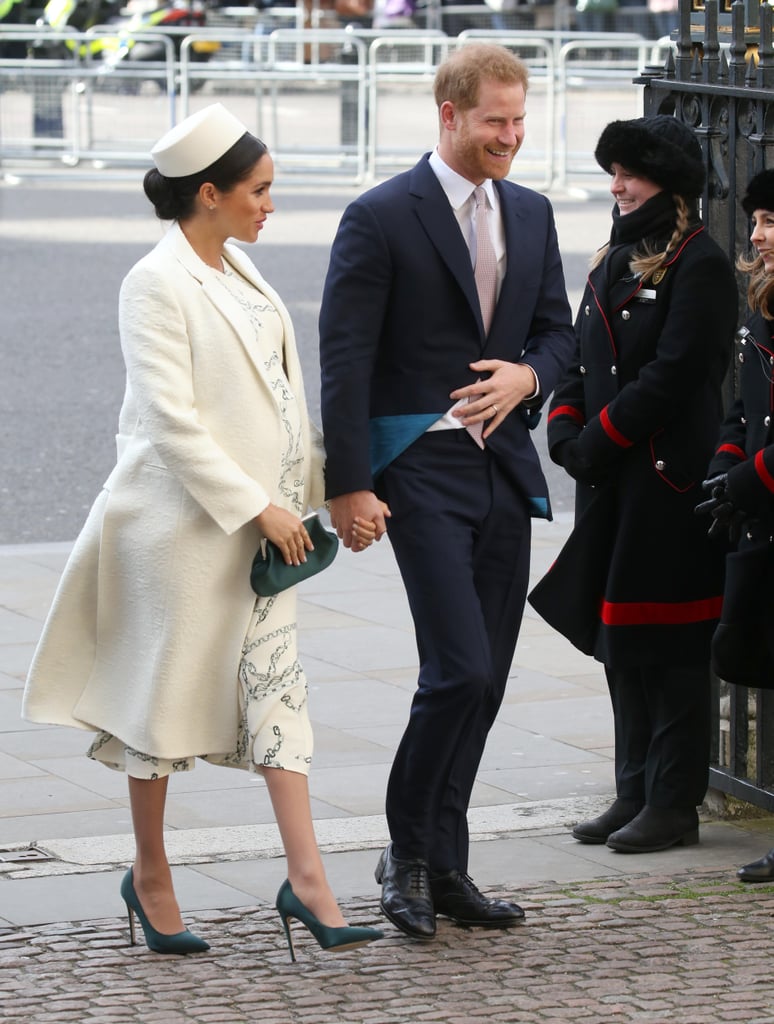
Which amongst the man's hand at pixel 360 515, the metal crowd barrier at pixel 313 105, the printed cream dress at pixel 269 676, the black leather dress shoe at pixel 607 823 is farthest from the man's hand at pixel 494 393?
the metal crowd barrier at pixel 313 105

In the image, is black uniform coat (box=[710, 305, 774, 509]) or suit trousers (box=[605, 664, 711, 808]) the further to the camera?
suit trousers (box=[605, 664, 711, 808])

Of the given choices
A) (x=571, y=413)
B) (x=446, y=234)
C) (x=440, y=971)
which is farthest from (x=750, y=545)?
(x=440, y=971)

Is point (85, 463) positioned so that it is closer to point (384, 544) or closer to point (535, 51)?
point (384, 544)

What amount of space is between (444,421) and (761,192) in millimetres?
917

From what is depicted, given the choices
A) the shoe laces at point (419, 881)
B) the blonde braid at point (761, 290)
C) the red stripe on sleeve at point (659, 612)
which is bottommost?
the shoe laces at point (419, 881)

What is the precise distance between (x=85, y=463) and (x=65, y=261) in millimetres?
5691

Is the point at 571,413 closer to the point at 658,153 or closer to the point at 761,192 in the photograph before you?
the point at 658,153

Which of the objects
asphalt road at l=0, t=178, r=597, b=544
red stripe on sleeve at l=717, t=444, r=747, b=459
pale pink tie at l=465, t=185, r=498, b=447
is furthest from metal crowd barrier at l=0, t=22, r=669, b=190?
pale pink tie at l=465, t=185, r=498, b=447

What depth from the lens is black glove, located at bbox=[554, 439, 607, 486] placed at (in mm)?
5113

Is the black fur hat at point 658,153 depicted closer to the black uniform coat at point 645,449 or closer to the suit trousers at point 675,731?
the black uniform coat at point 645,449

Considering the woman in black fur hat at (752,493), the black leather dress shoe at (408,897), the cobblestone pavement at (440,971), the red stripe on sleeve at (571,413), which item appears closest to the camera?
the cobblestone pavement at (440,971)

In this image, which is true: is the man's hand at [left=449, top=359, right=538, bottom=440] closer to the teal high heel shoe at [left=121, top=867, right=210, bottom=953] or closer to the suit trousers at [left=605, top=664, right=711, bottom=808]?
the suit trousers at [left=605, top=664, right=711, bottom=808]

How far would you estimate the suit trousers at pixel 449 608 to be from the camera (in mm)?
4500

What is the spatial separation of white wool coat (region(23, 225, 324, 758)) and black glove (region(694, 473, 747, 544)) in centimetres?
104
